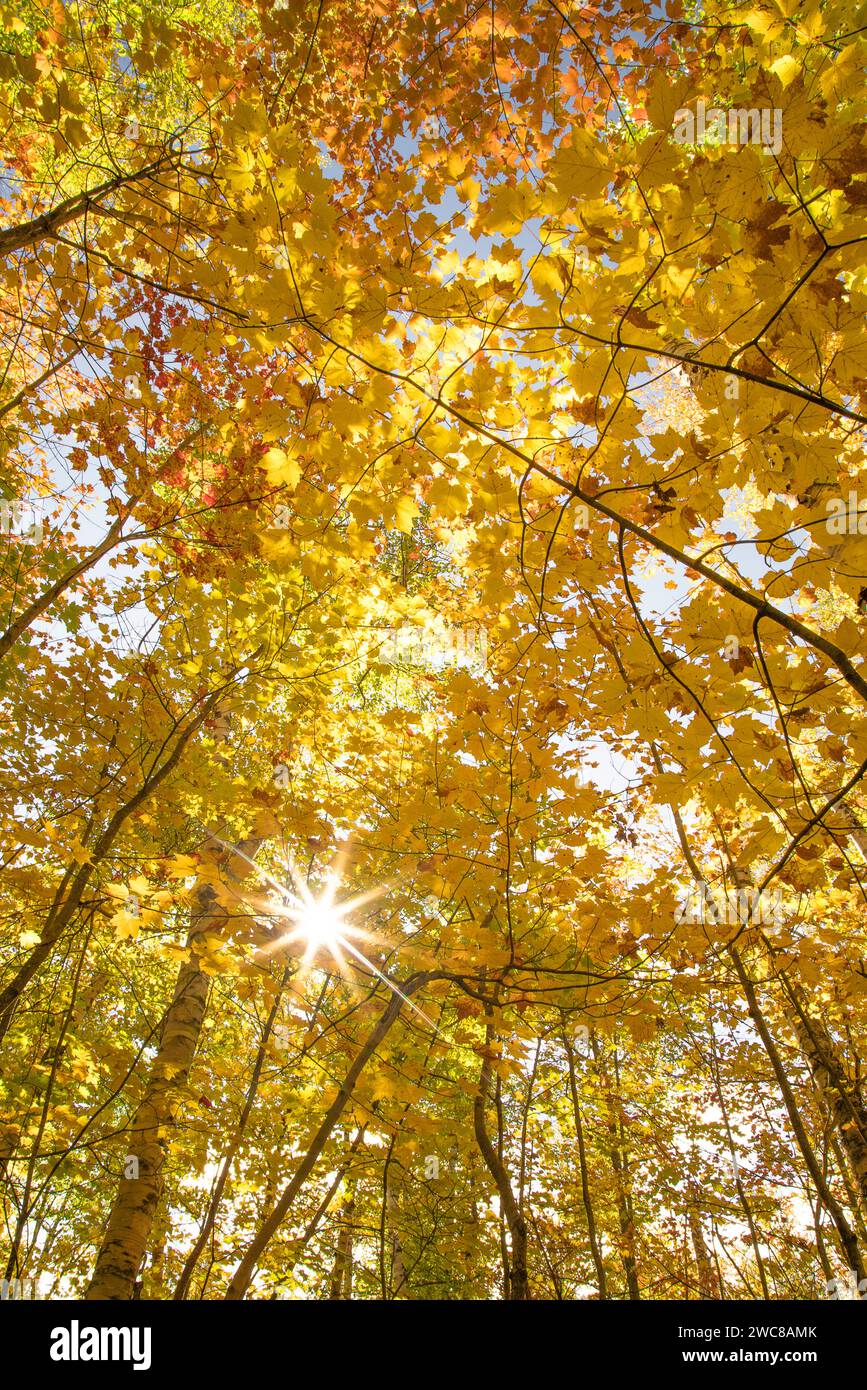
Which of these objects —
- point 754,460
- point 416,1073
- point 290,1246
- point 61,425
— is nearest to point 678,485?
point 754,460

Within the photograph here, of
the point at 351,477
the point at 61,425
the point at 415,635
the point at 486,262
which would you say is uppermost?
the point at 61,425

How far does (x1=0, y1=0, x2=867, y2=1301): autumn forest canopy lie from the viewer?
156 centimetres

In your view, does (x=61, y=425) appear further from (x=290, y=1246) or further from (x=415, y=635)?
(x=290, y=1246)

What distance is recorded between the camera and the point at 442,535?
3783 mm

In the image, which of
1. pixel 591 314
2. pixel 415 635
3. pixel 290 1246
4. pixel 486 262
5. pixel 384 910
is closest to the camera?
pixel 591 314

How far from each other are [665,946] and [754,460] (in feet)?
5.28

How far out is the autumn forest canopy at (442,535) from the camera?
5.11 ft

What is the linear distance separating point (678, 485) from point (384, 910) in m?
2.72

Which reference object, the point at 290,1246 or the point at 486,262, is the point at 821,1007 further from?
the point at 486,262

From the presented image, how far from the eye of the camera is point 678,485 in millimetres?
1808

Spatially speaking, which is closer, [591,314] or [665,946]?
[591,314]
